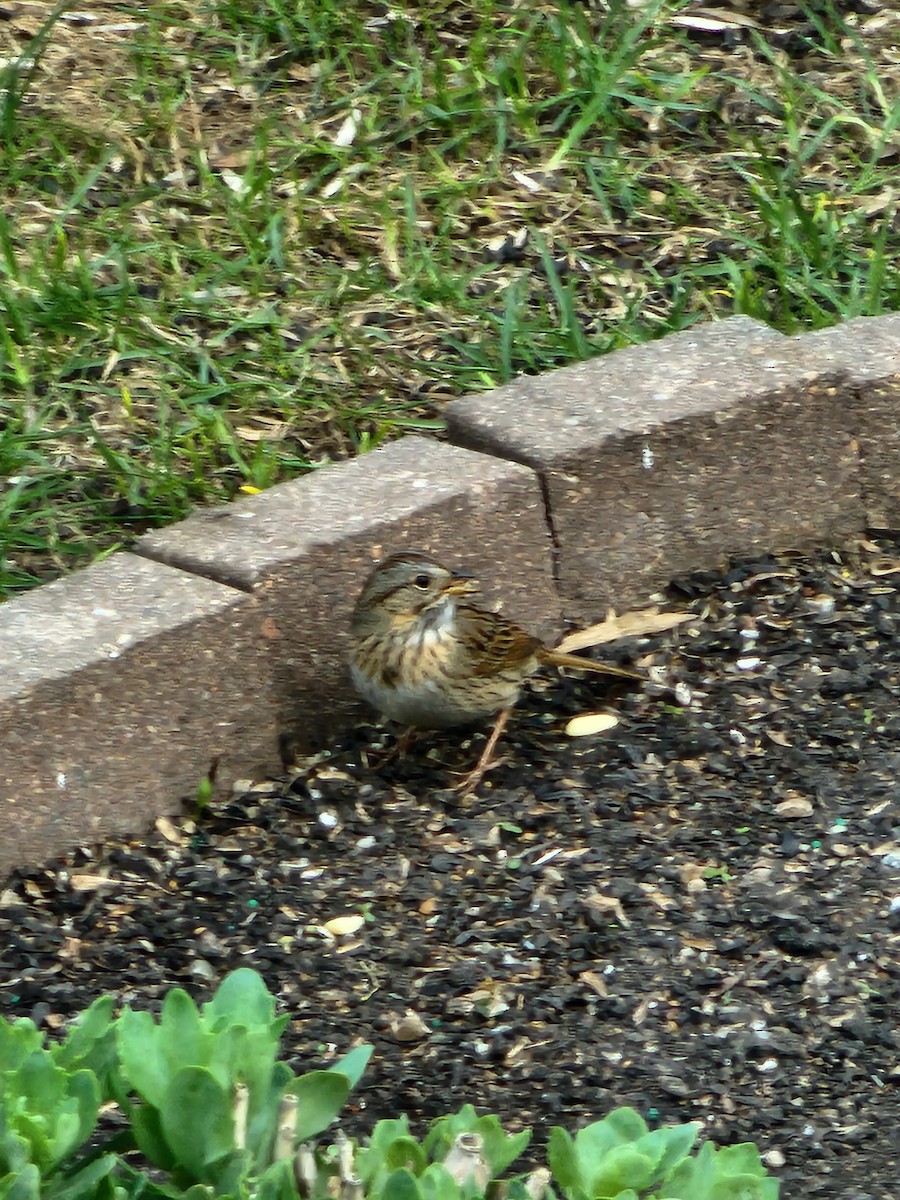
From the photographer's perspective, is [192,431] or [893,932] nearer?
[893,932]

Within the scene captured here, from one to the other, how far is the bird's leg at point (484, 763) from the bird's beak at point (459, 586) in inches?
12.3

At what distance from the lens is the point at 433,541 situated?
4.78 m

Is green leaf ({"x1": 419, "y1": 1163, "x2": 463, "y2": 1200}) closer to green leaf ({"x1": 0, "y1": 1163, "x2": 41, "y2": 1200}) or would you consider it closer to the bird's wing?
green leaf ({"x1": 0, "y1": 1163, "x2": 41, "y2": 1200})

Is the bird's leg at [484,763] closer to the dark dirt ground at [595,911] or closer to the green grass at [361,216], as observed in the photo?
the dark dirt ground at [595,911]

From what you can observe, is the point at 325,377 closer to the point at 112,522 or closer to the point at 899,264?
the point at 112,522

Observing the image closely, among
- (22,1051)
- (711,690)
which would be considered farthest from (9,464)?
(22,1051)

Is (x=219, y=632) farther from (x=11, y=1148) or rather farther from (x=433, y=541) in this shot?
(x=11, y=1148)

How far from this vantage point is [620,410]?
197 inches

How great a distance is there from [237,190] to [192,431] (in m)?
1.17

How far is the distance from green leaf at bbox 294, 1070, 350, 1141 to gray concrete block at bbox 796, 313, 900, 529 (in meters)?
3.21

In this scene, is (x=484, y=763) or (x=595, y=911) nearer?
(x=595, y=911)

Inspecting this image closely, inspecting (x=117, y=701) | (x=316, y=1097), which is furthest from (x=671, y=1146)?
(x=117, y=701)

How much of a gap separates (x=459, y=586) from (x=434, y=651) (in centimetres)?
19

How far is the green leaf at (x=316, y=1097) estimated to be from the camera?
237 centimetres
